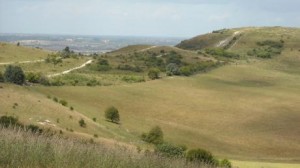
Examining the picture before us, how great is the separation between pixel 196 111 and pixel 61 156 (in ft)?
205

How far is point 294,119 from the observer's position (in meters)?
67.5

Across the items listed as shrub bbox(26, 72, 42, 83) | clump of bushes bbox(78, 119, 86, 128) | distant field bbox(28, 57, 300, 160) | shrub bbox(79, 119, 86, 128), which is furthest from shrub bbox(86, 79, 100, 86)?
shrub bbox(79, 119, 86, 128)

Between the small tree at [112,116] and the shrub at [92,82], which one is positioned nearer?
the small tree at [112,116]

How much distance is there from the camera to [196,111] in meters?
72.4

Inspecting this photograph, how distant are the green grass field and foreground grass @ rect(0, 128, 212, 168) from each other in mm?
26293

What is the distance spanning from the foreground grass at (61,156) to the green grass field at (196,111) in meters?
26.3

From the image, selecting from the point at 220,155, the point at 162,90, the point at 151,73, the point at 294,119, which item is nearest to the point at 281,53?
the point at 151,73

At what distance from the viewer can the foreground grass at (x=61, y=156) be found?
10.3m

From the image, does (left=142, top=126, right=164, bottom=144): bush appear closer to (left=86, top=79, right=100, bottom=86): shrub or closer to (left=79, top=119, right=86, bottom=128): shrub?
(left=79, top=119, right=86, bottom=128): shrub

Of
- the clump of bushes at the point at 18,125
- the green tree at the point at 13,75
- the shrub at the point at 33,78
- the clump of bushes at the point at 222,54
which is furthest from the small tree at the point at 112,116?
the clump of bushes at the point at 222,54

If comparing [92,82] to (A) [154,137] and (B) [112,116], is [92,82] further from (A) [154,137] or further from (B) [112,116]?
(A) [154,137]

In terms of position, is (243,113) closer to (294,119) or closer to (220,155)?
(294,119)

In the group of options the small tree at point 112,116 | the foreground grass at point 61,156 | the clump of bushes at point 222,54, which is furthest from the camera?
the clump of bushes at point 222,54

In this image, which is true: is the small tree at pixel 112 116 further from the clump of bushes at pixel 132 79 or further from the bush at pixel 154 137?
the clump of bushes at pixel 132 79
